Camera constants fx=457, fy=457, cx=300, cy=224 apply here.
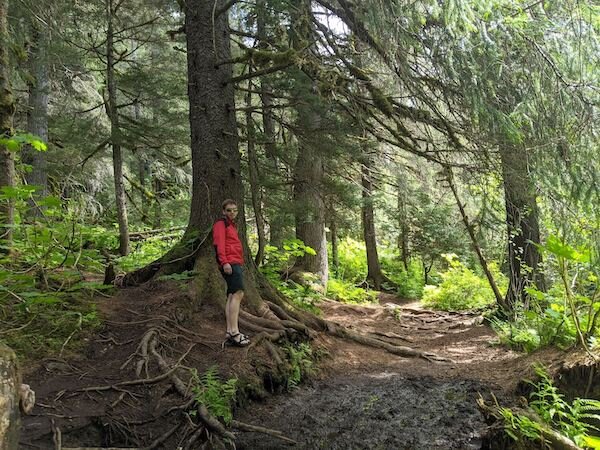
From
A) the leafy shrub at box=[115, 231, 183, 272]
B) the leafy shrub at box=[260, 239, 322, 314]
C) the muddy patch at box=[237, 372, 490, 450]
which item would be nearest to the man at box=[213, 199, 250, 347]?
the muddy patch at box=[237, 372, 490, 450]

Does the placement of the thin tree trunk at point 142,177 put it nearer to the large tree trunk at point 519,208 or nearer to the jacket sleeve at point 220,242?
the jacket sleeve at point 220,242

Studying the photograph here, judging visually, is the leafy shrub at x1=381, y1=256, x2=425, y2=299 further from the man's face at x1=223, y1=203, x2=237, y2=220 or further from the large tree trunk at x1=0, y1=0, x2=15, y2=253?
the large tree trunk at x1=0, y1=0, x2=15, y2=253

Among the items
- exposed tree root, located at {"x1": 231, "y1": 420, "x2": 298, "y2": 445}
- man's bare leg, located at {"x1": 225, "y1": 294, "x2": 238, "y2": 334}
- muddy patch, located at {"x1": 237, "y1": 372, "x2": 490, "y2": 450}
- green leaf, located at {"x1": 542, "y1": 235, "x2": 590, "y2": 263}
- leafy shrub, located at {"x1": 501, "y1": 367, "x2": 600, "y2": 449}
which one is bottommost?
muddy patch, located at {"x1": 237, "y1": 372, "x2": 490, "y2": 450}

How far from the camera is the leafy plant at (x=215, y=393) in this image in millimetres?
4395

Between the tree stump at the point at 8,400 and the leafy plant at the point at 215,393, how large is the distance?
2.35 meters

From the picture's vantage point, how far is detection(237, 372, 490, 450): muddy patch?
14.7ft

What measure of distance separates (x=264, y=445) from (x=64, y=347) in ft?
8.29

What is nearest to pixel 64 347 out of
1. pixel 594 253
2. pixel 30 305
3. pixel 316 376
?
pixel 30 305

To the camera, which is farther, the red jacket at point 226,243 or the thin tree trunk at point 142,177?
the thin tree trunk at point 142,177

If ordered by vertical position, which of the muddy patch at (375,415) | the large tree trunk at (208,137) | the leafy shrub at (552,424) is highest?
the large tree trunk at (208,137)

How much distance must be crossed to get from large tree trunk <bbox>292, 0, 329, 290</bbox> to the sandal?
3.56 m

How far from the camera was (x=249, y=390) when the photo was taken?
519 cm

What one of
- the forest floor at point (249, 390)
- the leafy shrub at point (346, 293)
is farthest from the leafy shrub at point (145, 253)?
the leafy shrub at point (346, 293)

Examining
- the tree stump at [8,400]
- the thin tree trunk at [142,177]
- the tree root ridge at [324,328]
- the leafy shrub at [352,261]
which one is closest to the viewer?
the tree stump at [8,400]
